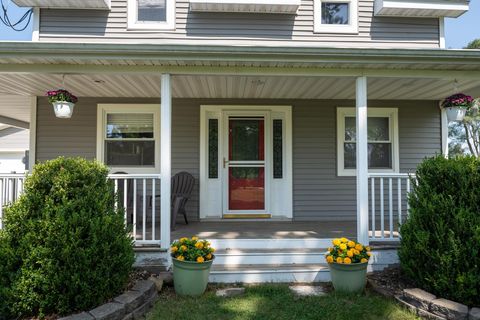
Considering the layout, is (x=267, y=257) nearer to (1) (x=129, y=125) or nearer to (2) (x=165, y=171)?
(2) (x=165, y=171)

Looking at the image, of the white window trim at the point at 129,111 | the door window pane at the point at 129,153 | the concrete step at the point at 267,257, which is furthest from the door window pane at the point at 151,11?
the concrete step at the point at 267,257

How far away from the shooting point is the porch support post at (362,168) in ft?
12.7

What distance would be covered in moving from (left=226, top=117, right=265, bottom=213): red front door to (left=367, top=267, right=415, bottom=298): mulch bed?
2.43 meters

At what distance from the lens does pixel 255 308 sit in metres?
3.08

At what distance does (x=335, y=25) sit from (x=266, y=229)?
3788 mm

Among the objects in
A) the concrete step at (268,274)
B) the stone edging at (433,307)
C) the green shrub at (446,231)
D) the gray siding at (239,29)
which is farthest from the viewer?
the gray siding at (239,29)

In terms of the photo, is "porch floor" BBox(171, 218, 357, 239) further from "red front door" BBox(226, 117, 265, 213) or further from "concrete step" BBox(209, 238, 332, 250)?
"red front door" BBox(226, 117, 265, 213)

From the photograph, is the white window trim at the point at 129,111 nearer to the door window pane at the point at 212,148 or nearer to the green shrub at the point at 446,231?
the door window pane at the point at 212,148

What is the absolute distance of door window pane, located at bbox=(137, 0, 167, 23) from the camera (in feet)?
18.7

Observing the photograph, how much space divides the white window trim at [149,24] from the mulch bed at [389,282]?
4872 mm

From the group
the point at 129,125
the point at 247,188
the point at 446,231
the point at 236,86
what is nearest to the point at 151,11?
the point at 129,125

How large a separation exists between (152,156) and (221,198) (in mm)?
1409

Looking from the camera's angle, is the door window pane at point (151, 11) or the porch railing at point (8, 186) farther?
the door window pane at point (151, 11)

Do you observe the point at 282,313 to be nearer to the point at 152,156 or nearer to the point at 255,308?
the point at 255,308
